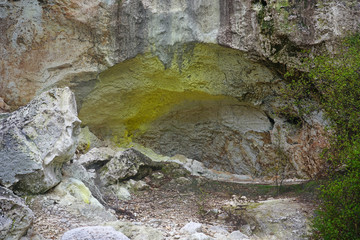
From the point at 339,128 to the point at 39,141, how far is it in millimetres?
4825

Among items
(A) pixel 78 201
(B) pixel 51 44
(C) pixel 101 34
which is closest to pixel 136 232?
(A) pixel 78 201

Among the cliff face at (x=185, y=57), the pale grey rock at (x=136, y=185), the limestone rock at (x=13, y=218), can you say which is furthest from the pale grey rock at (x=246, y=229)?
the limestone rock at (x=13, y=218)

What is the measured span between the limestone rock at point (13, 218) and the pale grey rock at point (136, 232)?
3.54 ft

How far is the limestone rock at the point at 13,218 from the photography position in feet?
14.3

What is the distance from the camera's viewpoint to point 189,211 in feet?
23.1

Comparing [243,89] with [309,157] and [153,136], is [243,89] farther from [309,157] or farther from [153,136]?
[153,136]

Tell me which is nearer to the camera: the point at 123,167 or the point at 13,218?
the point at 13,218

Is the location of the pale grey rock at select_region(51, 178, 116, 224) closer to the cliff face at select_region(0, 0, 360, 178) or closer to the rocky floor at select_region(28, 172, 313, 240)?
the rocky floor at select_region(28, 172, 313, 240)

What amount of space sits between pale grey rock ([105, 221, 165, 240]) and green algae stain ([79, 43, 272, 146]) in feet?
15.3

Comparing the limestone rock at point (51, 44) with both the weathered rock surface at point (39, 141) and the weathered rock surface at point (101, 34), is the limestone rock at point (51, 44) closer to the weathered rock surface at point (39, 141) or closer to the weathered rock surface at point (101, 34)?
the weathered rock surface at point (101, 34)

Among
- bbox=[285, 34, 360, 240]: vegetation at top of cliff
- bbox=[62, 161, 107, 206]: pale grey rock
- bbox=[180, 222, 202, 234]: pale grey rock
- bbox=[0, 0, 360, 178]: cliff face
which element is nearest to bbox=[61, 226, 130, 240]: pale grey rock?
bbox=[180, 222, 202, 234]: pale grey rock

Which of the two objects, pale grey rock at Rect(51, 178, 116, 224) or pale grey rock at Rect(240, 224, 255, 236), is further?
pale grey rock at Rect(240, 224, 255, 236)

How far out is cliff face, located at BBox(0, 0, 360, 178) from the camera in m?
7.98

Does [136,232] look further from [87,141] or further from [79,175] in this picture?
[87,141]
